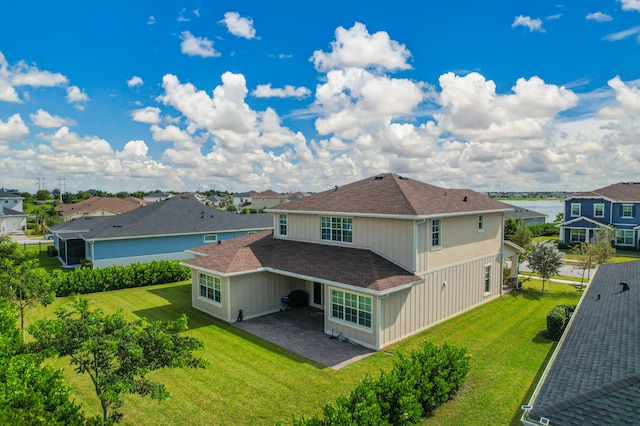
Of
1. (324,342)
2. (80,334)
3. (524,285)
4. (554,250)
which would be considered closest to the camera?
(80,334)

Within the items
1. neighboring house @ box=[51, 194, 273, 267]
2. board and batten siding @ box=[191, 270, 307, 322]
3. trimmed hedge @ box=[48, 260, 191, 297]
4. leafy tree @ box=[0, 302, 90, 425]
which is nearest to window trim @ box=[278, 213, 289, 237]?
board and batten siding @ box=[191, 270, 307, 322]

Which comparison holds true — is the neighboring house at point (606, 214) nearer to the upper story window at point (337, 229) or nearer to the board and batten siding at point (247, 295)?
the upper story window at point (337, 229)

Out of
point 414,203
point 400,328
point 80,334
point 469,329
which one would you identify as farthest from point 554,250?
point 80,334

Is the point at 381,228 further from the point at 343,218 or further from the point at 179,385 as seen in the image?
the point at 179,385

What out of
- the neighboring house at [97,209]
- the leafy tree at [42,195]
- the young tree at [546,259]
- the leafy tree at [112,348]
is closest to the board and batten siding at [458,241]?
the young tree at [546,259]

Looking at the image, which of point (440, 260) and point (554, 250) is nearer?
point (440, 260)

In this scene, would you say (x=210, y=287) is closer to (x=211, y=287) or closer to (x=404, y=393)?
(x=211, y=287)

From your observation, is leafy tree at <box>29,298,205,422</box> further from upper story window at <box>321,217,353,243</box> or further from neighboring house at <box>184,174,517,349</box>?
upper story window at <box>321,217,353,243</box>

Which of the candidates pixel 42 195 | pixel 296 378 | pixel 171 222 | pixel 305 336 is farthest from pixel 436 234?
Answer: pixel 42 195
